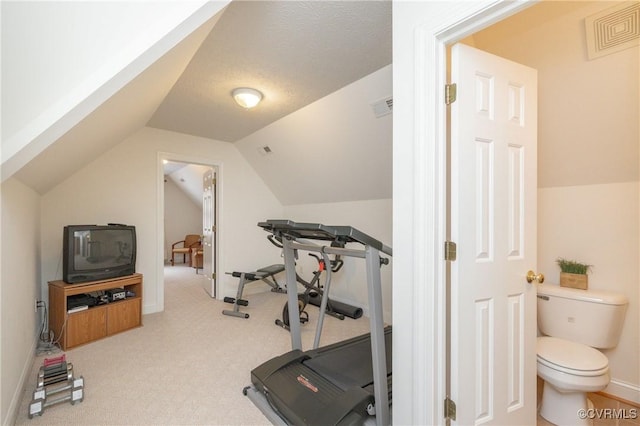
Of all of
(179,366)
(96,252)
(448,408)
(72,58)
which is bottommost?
(179,366)

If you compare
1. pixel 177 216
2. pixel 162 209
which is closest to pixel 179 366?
pixel 162 209

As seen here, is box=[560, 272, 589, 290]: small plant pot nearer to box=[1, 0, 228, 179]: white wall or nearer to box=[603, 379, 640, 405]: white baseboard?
box=[603, 379, 640, 405]: white baseboard

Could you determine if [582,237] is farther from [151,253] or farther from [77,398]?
[151,253]

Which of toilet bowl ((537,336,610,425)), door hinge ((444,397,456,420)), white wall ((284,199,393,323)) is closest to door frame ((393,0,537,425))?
door hinge ((444,397,456,420))

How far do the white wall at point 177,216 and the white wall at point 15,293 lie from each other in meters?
5.98

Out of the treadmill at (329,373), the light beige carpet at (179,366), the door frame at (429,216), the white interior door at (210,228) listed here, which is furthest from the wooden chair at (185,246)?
the door frame at (429,216)

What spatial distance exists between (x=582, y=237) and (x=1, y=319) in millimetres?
3565

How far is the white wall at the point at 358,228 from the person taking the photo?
10.8 feet

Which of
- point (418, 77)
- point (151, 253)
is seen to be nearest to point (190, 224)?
point (151, 253)

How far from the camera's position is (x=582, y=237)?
1998 millimetres

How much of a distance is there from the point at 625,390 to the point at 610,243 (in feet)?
3.11

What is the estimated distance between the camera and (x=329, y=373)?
1.77 m

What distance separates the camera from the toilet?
1.50 m

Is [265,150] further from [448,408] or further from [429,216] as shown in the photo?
[448,408]
